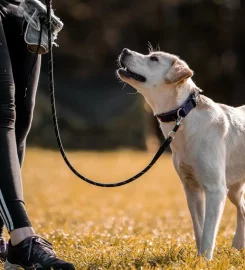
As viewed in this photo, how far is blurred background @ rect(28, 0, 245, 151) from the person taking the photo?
26422 millimetres

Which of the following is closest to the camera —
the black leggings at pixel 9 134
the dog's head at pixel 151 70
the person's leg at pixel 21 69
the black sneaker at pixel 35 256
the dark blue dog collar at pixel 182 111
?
the black sneaker at pixel 35 256

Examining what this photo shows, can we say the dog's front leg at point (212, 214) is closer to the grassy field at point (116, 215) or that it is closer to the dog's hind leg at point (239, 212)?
the grassy field at point (116, 215)

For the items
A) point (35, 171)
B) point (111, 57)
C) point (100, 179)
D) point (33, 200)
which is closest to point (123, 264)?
point (33, 200)

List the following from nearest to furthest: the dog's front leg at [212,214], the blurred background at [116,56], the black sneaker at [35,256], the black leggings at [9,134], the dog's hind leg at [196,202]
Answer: the black sneaker at [35,256], the black leggings at [9,134], the dog's front leg at [212,214], the dog's hind leg at [196,202], the blurred background at [116,56]

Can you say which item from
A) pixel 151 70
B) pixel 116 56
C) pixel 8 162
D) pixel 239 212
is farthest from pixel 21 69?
pixel 116 56

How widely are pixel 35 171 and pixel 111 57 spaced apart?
538 inches

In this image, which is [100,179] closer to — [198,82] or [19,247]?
[19,247]

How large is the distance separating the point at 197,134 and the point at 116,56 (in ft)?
87.0

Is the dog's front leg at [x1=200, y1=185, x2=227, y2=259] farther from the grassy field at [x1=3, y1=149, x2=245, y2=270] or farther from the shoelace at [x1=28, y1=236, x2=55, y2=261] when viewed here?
the shoelace at [x1=28, y1=236, x2=55, y2=261]

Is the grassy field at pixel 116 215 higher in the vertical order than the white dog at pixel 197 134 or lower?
lower

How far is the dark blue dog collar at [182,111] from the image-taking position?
5246mm

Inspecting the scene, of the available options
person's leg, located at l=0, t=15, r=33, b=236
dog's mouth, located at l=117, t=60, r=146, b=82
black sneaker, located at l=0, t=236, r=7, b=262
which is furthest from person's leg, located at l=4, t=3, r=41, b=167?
black sneaker, located at l=0, t=236, r=7, b=262

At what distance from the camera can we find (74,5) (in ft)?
103

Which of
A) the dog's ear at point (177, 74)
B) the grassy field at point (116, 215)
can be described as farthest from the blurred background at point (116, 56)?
the dog's ear at point (177, 74)
